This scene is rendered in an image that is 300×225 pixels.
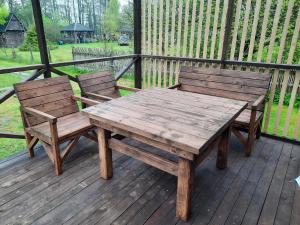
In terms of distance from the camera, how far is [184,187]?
1670 millimetres

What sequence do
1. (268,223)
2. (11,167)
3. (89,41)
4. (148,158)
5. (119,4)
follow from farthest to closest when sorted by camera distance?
(119,4), (89,41), (11,167), (148,158), (268,223)

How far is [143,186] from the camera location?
2.16m

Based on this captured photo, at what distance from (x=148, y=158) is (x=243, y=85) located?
1921 mm

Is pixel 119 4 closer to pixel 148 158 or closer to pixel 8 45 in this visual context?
pixel 8 45

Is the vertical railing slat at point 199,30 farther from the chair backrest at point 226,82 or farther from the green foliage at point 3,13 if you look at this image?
the green foliage at point 3,13

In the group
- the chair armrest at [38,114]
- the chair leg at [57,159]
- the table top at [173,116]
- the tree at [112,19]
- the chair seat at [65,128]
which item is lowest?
the chair leg at [57,159]

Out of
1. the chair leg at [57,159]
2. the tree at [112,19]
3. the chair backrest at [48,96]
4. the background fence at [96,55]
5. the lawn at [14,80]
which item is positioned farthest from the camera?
the tree at [112,19]

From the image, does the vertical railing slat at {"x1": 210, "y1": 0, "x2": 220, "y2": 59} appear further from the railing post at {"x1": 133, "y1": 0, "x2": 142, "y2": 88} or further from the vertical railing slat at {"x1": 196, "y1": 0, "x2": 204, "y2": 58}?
the railing post at {"x1": 133, "y1": 0, "x2": 142, "y2": 88}

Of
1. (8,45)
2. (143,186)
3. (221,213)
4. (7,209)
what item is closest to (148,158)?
(143,186)

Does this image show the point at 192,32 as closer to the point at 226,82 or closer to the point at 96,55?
the point at 226,82

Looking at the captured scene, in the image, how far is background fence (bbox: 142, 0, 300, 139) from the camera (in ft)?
9.74

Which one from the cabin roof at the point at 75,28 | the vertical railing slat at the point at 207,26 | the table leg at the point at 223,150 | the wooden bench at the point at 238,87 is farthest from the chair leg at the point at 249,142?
the cabin roof at the point at 75,28

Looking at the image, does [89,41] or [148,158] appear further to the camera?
[89,41]

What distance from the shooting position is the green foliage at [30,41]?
2.79 meters
